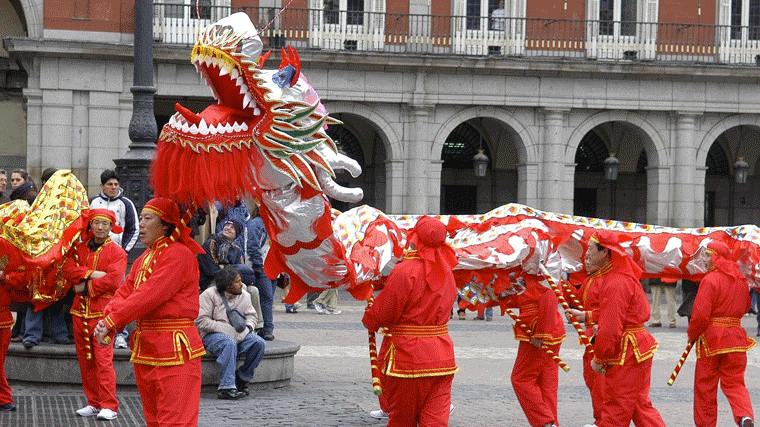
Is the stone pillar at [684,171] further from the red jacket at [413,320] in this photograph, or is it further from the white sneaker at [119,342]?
the red jacket at [413,320]

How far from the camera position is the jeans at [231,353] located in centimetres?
990

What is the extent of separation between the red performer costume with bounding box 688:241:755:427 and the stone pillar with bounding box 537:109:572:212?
16466mm

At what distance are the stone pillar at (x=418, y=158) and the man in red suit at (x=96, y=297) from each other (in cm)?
1618

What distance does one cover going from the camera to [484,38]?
1004 inches

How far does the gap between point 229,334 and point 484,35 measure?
1687 cm

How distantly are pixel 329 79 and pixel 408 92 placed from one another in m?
1.90

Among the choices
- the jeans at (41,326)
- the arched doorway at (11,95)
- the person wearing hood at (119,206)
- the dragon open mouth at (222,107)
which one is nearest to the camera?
the dragon open mouth at (222,107)

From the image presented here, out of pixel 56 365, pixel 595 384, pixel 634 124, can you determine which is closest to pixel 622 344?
pixel 595 384

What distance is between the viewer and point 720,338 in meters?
8.76

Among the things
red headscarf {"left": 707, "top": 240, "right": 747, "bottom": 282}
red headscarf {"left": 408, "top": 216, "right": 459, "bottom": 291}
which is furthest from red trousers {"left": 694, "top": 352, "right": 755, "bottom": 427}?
red headscarf {"left": 408, "top": 216, "right": 459, "bottom": 291}

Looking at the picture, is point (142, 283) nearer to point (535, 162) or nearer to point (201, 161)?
point (201, 161)

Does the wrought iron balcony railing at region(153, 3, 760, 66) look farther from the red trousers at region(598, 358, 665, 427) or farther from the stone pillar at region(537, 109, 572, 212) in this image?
the red trousers at region(598, 358, 665, 427)

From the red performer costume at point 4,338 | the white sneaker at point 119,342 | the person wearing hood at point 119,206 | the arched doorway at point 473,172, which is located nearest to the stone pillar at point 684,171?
the arched doorway at point 473,172

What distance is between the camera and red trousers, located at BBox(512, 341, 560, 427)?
8500mm
